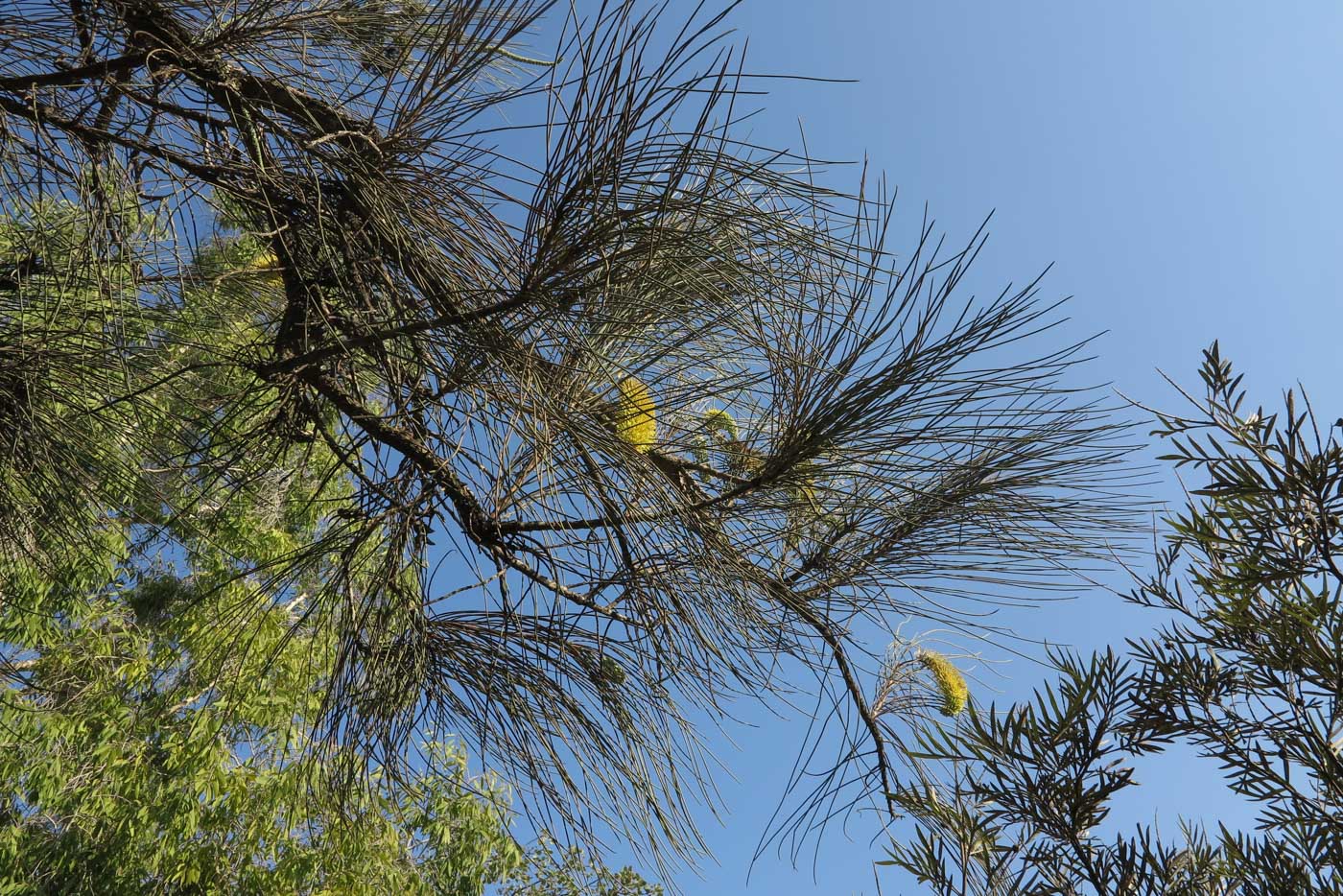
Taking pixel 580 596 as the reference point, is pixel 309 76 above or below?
above

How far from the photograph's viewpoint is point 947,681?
1.29m

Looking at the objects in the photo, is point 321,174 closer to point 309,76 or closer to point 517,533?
point 309,76

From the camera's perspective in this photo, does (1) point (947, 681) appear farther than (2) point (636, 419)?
Yes

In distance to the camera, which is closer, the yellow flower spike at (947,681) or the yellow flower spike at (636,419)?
the yellow flower spike at (636,419)

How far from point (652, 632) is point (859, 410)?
0.32 metres

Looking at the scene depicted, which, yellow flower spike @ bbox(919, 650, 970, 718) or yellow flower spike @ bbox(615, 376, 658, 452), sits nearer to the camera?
yellow flower spike @ bbox(615, 376, 658, 452)

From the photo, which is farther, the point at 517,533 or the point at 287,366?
the point at 517,533

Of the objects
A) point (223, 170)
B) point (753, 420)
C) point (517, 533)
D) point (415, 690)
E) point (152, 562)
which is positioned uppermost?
point (152, 562)

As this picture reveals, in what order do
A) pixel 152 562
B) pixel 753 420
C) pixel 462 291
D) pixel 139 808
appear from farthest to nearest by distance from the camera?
1. pixel 152 562
2. pixel 139 808
3. pixel 753 420
4. pixel 462 291

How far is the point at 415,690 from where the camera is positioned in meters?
1.02

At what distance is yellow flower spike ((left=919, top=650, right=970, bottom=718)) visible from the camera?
1279mm

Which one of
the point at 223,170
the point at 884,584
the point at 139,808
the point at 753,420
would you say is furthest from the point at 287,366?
the point at 139,808

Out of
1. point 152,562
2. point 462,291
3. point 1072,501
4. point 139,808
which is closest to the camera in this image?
→ point 462,291

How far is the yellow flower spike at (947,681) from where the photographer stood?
4.20 ft
